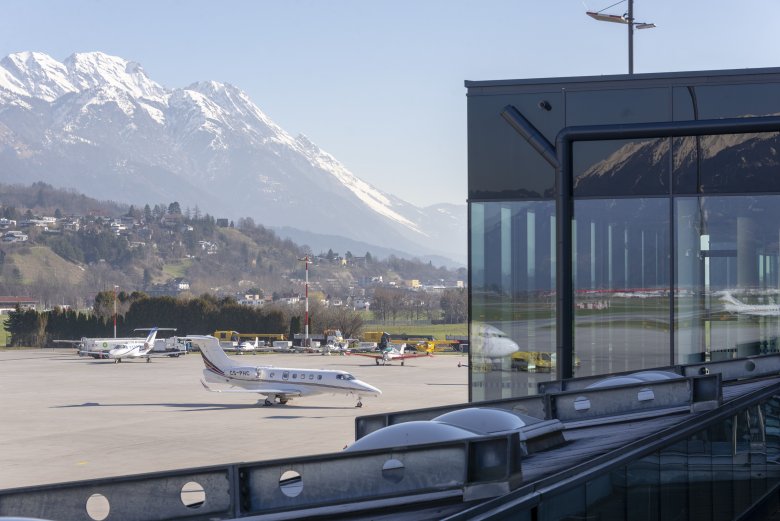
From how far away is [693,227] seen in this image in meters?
30.6

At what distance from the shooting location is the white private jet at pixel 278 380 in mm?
65125

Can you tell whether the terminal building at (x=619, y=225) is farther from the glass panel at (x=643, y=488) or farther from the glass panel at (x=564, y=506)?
the glass panel at (x=564, y=506)

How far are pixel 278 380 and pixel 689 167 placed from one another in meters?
40.5

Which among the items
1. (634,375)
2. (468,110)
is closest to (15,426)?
(468,110)

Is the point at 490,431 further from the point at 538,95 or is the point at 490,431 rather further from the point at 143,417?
the point at 143,417

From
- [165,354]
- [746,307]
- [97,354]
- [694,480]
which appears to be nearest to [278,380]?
[746,307]

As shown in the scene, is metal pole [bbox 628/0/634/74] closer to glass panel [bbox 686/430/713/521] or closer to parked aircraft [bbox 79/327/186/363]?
glass panel [bbox 686/430/713/521]

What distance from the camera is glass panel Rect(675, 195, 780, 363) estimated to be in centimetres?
3052

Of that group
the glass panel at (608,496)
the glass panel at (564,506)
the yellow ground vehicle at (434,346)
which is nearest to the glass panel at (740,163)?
the glass panel at (608,496)

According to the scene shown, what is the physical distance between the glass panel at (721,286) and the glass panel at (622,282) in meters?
0.51

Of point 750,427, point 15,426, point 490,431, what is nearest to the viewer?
point 490,431

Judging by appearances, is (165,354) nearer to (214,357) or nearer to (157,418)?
(214,357)

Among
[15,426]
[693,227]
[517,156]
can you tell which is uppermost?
[517,156]

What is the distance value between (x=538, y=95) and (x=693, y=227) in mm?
5704
